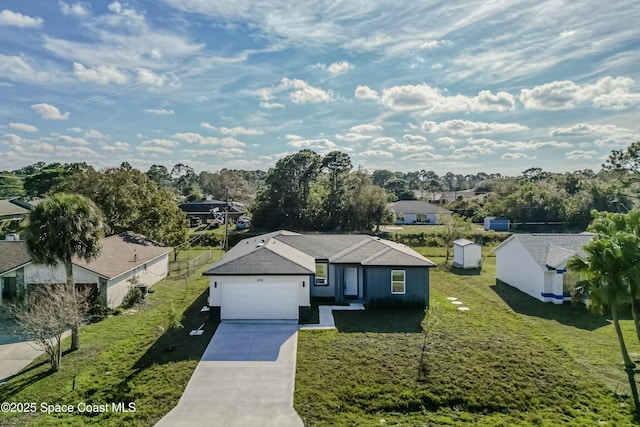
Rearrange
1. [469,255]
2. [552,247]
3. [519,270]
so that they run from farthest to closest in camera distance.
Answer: [469,255] < [519,270] < [552,247]

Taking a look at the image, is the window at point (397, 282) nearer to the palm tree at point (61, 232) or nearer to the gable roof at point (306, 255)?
the gable roof at point (306, 255)

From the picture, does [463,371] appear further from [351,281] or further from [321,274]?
[321,274]

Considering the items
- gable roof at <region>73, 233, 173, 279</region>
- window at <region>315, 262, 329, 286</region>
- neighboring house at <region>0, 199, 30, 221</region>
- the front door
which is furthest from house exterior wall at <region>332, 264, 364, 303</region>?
neighboring house at <region>0, 199, 30, 221</region>

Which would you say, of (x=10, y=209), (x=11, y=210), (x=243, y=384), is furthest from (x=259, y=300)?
(x=10, y=209)

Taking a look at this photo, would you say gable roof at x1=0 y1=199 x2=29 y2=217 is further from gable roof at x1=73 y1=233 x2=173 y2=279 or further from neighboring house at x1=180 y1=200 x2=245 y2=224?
gable roof at x1=73 y1=233 x2=173 y2=279

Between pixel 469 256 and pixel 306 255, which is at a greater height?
pixel 306 255

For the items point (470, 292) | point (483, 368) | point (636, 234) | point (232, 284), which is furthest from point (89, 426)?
point (470, 292)
